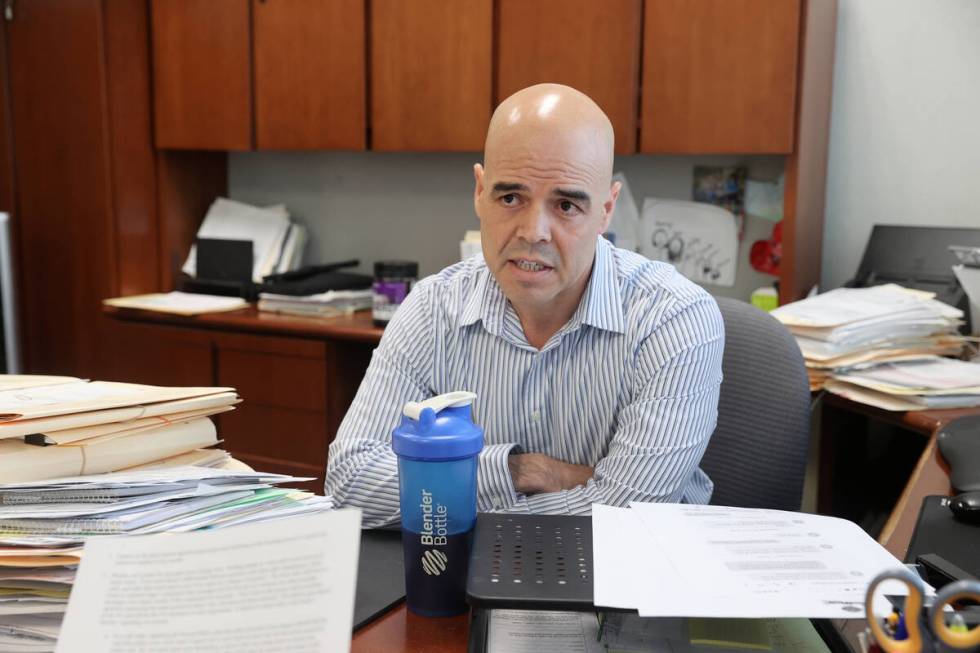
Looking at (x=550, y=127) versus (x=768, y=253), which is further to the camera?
(x=768, y=253)

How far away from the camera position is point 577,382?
5.12 feet

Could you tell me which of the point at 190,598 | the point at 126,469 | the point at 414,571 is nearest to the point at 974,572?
the point at 414,571

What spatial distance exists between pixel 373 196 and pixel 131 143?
0.86m

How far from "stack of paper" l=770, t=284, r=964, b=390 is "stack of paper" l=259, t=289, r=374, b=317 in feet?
4.51

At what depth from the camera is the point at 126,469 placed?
102 centimetres

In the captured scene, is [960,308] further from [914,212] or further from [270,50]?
[270,50]

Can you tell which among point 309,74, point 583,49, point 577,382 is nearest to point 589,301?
point 577,382

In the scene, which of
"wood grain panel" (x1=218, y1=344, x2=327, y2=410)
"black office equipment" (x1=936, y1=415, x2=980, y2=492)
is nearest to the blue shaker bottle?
"black office equipment" (x1=936, y1=415, x2=980, y2=492)

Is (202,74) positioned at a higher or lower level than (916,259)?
higher

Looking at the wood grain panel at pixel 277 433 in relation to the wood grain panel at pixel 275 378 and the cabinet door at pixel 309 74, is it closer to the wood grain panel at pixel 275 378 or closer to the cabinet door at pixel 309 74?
the wood grain panel at pixel 275 378

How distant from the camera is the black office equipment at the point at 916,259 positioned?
2.31 m

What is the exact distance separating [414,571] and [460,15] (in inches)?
84.9

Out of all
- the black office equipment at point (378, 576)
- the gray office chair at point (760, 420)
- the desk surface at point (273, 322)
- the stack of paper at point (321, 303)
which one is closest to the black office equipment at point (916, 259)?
the gray office chair at point (760, 420)

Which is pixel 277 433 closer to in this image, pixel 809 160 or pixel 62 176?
pixel 62 176
